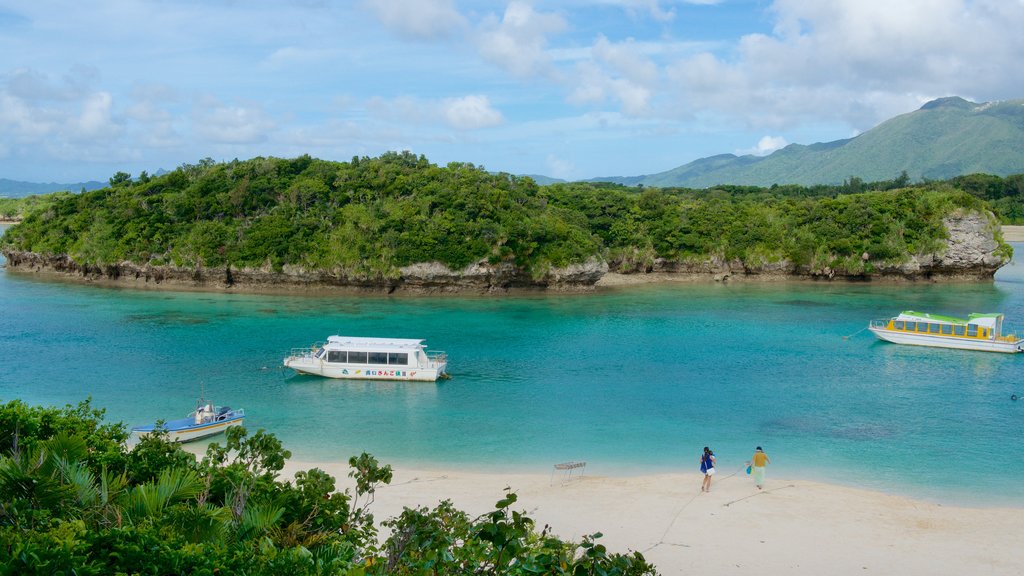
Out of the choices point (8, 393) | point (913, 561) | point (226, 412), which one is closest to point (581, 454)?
point (913, 561)

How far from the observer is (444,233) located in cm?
5656

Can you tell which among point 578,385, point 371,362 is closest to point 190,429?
point 371,362

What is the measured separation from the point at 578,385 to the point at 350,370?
10.1 meters

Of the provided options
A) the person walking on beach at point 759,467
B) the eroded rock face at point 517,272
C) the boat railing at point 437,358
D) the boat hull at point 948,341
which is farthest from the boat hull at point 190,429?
the boat hull at point 948,341

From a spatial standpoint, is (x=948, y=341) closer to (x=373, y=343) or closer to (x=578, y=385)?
(x=578, y=385)

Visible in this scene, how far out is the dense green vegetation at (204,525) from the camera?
688 cm

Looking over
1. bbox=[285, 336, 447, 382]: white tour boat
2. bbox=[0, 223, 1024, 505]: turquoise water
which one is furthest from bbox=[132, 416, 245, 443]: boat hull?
bbox=[285, 336, 447, 382]: white tour boat

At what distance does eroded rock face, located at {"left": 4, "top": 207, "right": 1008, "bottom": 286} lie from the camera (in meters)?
56.9

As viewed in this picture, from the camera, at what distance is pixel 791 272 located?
68.6 m

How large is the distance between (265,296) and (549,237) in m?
23.0

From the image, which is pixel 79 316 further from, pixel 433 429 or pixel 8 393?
pixel 433 429

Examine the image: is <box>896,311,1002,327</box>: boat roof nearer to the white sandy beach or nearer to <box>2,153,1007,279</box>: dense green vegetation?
the white sandy beach

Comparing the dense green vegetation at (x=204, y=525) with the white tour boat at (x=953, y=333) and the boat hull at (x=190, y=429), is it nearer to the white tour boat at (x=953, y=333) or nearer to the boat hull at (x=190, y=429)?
the boat hull at (x=190, y=429)

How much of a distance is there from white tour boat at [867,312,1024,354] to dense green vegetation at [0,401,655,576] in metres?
37.1
